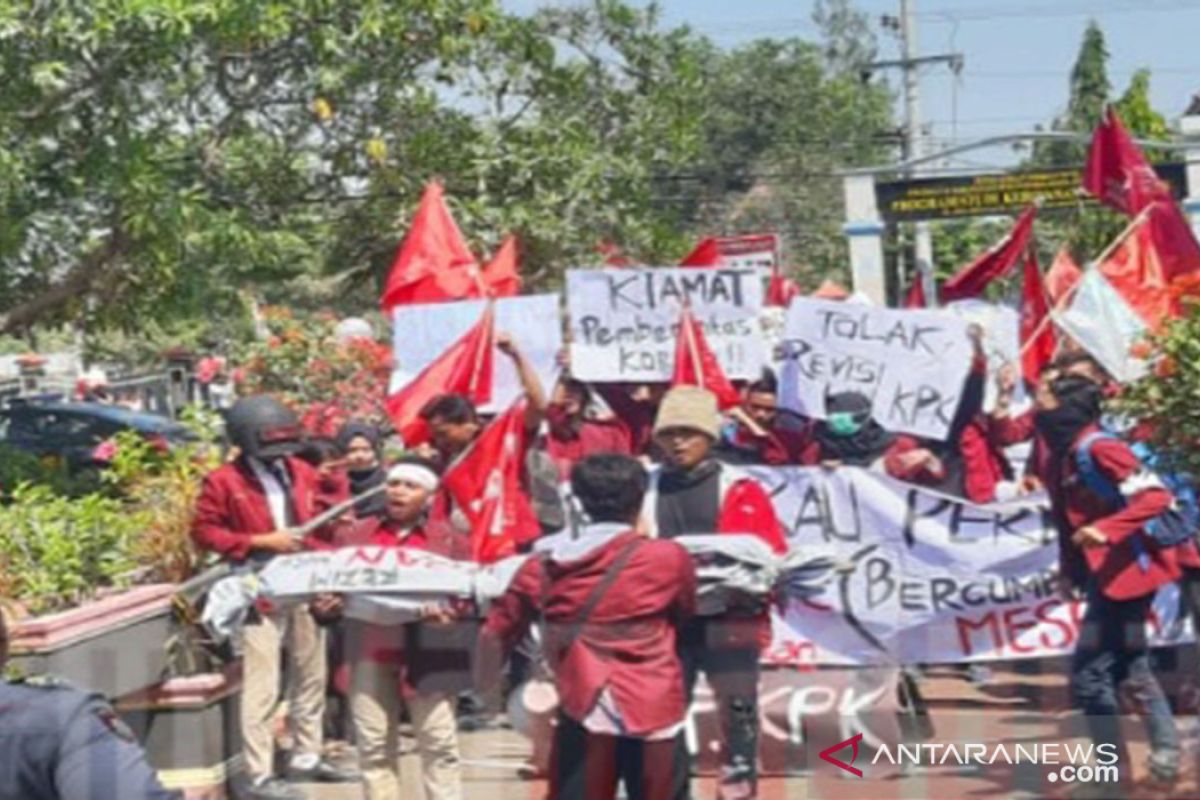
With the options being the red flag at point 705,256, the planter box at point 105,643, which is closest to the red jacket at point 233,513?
the planter box at point 105,643

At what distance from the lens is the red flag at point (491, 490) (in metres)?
7.97

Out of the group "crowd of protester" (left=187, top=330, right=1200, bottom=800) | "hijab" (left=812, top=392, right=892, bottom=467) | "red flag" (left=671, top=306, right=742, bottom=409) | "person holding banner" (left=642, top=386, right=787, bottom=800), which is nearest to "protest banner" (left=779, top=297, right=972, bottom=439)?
"hijab" (left=812, top=392, right=892, bottom=467)

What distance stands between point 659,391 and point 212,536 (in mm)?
3072

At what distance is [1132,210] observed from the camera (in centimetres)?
1155

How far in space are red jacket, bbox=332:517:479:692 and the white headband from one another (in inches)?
7.8

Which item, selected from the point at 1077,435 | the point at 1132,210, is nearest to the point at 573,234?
the point at 1132,210

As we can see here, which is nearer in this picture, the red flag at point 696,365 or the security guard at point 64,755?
the security guard at point 64,755

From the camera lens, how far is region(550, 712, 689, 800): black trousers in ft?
21.1

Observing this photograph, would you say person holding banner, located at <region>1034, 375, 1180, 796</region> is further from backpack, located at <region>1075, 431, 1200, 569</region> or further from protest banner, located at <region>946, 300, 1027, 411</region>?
protest banner, located at <region>946, 300, 1027, 411</region>

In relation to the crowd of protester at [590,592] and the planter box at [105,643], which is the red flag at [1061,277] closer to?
the crowd of protester at [590,592]

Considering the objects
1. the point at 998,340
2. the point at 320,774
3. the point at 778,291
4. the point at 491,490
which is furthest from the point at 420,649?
the point at 778,291

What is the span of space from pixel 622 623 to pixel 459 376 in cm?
301

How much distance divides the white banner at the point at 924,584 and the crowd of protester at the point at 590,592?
0.29 metres

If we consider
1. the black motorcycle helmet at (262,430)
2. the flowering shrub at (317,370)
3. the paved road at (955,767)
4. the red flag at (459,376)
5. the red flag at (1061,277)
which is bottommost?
the paved road at (955,767)
